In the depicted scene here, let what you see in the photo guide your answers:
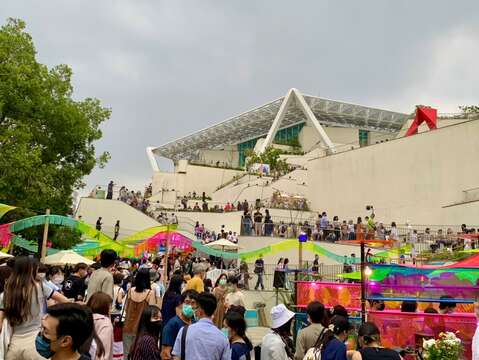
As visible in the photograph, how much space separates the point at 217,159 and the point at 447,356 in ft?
200

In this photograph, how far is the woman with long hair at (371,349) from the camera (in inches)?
193

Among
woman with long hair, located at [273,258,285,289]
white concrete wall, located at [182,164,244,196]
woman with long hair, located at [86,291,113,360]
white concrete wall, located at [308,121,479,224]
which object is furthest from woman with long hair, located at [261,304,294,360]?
white concrete wall, located at [182,164,244,196]

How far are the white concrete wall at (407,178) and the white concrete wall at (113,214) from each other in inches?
509

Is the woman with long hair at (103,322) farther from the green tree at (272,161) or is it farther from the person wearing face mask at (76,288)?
the green tree at (272,161)

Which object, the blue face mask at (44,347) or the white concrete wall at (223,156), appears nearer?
the blue face mask at (44,347)

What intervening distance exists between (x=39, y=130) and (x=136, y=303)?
12.8 meters

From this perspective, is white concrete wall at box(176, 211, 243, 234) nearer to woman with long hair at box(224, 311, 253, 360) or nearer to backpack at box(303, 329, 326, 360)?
backpack at box(303, 329, 326, 360)

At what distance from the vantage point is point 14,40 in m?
16.9

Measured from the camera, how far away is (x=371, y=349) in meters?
5.00

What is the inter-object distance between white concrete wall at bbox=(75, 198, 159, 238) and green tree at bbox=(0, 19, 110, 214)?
46.0 ft

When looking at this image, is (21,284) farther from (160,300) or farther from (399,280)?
(399,280)

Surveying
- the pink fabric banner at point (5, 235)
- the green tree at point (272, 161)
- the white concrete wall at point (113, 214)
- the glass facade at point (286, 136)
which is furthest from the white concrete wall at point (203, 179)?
the pink fabric banner at point (5, 235)

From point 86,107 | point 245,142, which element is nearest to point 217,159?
point 245,142

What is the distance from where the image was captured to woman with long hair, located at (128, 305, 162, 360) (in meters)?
4.91
